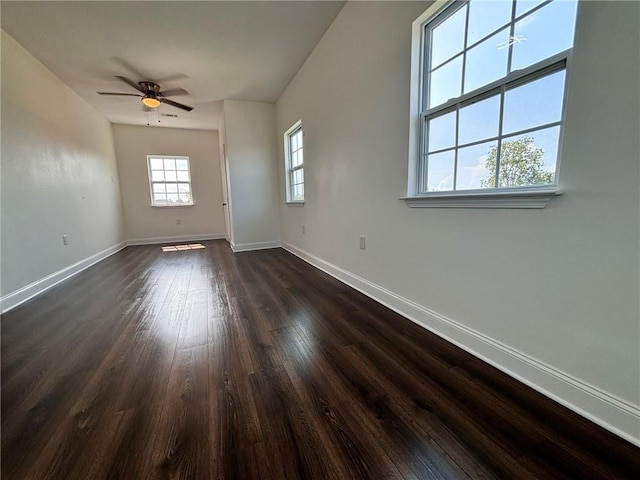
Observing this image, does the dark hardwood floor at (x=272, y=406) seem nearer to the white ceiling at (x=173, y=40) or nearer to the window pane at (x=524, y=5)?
the window pane at (x=524, y=5)

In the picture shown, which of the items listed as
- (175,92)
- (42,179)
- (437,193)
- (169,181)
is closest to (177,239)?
(169,181)

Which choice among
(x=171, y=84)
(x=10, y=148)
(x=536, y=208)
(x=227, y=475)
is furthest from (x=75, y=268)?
(x=536, y=208)

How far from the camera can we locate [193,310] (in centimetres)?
214

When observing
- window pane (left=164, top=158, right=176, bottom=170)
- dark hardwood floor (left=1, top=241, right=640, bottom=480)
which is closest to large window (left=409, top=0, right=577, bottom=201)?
dark hardwood floor (left=1, top=241, right=640, bottom=480)

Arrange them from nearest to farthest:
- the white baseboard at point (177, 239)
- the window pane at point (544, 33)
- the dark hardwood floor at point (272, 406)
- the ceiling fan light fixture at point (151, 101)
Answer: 1. the dark hardwood floor at point (272, 406)
2. the window pane at point (544, 33)
3. the ceiling fan light fixture at point (151, 101)
4. the white baseboard at point (177, 239)

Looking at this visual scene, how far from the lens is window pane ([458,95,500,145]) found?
1.31m

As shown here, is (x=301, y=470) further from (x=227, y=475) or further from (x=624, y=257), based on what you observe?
(x=624, y=257)

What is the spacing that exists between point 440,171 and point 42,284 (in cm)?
410

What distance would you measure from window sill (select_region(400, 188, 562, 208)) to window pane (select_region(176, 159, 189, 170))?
6063 mm

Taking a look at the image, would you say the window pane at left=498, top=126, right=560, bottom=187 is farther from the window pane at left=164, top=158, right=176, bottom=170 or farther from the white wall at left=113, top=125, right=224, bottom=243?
the window pane at left=164, top=158, right=176, bottom=170

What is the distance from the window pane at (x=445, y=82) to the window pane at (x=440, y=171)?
1.12 ft

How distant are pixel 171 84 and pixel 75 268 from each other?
295cm

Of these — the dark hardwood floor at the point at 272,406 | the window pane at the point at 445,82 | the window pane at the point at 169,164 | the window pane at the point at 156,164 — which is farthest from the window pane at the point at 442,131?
the window pane at the point at 156,164

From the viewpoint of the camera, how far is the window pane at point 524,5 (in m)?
1.11
